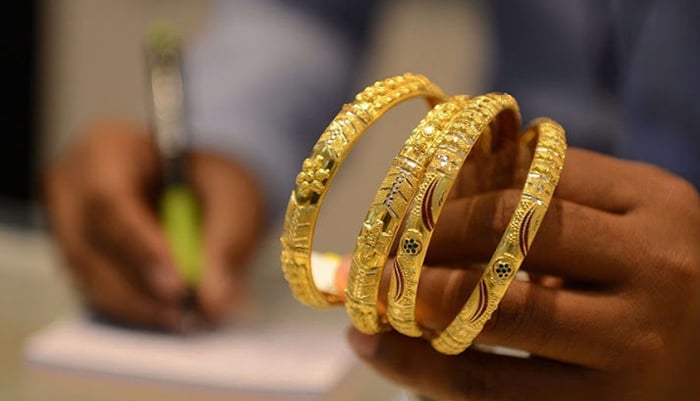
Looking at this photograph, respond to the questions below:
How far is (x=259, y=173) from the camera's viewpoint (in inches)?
29.6

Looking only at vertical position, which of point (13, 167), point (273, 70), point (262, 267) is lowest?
point (13, 167)

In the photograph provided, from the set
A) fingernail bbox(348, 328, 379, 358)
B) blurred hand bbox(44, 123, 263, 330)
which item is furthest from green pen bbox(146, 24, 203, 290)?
fingernail bbox(348, 328, 379, 358)

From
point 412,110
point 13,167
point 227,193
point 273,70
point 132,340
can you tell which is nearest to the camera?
point 412,110

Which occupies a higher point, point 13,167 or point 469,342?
point 469,342

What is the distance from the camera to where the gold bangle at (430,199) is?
0.28m

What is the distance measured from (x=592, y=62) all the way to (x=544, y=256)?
0.41 metres

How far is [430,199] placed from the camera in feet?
0.92

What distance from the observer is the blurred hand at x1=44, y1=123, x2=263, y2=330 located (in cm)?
58

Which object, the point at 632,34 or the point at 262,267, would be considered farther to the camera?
the point at 262,267

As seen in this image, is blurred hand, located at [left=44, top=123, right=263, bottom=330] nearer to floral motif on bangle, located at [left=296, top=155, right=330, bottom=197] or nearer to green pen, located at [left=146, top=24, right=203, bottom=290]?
green pen, located at [left=146, top=24, right=203, bottom=290]

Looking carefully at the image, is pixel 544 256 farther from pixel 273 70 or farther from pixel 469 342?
pixel 273 70

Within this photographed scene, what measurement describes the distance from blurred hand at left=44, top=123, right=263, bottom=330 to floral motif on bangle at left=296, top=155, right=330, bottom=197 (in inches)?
11.6

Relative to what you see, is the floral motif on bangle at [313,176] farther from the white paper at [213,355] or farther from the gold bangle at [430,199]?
the white paper at [213,355]

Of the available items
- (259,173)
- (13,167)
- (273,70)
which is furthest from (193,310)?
(13,167)
